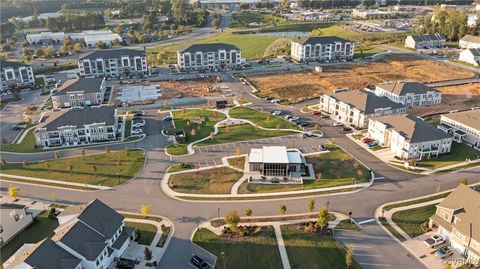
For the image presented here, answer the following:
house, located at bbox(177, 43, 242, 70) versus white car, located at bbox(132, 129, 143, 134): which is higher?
house, located at bbox(177, 43, 242, 70)

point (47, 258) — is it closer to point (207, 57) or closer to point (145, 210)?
point (145, 210)

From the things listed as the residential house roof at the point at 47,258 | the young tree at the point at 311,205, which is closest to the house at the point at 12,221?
the residential house roof at the point at 47,258

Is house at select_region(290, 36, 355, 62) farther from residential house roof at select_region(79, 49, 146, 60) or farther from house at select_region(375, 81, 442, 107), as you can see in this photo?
residential house roof at select_region(79, 49, 146, 60)

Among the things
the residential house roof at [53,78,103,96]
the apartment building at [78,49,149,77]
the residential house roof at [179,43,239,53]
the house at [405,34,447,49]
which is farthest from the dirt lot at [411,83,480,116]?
the apartment building at [78,49,149,77]

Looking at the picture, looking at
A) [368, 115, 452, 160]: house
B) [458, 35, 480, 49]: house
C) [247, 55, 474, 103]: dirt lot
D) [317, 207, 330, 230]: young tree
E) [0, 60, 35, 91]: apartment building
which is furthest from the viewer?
[458, 35, 480, 49]: house

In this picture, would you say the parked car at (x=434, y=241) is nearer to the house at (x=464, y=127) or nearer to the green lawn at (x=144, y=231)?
the house at (x=464, y=127)

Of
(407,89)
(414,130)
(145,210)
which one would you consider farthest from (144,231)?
(407,89)

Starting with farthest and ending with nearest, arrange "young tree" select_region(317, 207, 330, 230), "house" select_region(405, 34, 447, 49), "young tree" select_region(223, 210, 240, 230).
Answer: "house" select_region(405, 34, 447, 49) < "young tree" select_region(317, 207, 330, 230) < "young tree" select_region(223, 210, 240, 230)
